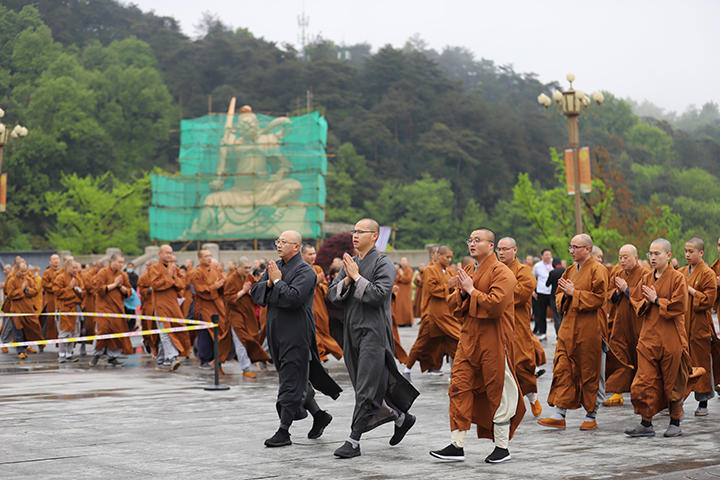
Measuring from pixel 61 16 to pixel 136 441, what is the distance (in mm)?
77253

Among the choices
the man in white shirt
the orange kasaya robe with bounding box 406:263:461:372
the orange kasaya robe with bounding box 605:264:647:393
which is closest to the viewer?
the orange kasaya robe with bounding box 605:264:647:393

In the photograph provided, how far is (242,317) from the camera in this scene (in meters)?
11.8

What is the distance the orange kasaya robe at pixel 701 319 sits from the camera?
7953 mm

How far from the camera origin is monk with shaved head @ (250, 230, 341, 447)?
650 cm

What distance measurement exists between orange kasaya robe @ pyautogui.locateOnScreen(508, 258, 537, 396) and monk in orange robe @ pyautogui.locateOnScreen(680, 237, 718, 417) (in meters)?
1.47

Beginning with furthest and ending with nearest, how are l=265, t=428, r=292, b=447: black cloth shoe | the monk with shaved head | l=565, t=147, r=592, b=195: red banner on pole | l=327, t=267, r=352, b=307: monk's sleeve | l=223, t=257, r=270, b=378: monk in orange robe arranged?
l=565, t=147, r=592, b=195: red banner on pole, l=223, t=257, r=270, b=378: monk in orange robe, the monk with shaved head, l=265, t=428, r=292, b=447: black cloth shoe, l=327, t=267, r=352, b=307: monk's sleeve

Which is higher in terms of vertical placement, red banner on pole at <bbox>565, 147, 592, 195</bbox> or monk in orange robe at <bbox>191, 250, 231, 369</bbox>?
red banner on pole at <bbox>565, 147, 592, 195</bbox>

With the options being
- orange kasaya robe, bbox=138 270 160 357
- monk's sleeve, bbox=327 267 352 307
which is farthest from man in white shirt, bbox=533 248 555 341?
monk's sleeve, bbox=327 267 352 307

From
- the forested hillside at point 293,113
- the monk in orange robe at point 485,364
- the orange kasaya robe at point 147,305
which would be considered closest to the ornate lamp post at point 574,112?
the orange kasaya robe at point 147,305

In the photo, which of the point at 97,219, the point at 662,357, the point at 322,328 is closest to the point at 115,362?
the point at 322,328

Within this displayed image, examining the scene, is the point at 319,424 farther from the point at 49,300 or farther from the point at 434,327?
the point at 49,300

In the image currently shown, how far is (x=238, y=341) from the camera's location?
39.0 ft

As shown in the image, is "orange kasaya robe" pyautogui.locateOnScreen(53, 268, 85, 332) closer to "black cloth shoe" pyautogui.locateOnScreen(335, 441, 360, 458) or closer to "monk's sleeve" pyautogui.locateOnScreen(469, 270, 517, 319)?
"black cloth shoe" pyautogui.locateOnScreen(335, 441, 360, 458)

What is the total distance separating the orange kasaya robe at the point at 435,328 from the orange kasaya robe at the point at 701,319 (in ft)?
9.56
